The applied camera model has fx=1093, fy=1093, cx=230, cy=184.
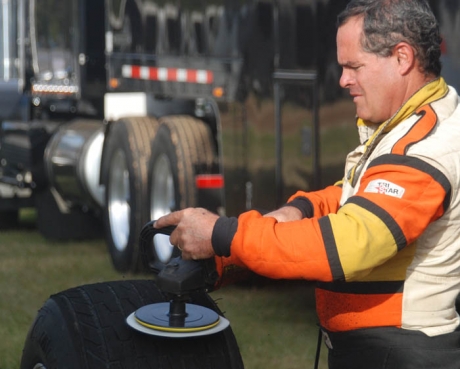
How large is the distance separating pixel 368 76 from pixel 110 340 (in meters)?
0.94

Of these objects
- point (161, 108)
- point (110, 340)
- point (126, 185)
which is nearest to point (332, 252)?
point (110, 340)

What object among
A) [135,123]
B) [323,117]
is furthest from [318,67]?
[135,123]

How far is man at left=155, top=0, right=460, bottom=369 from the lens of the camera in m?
2.52

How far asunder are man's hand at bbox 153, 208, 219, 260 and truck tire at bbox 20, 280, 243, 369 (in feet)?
0.91

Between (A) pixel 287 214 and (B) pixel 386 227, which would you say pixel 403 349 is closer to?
(B) pixel 386 227

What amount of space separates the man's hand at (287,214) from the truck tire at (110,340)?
299mm

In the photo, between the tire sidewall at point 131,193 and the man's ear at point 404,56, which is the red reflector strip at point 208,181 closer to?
the tire sidewall at point 131,193

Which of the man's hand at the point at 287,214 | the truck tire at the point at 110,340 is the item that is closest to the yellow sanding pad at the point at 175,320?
the truck tire at the point at 110,340

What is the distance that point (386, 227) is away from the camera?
2.50 metres

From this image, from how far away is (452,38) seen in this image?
5750 mm

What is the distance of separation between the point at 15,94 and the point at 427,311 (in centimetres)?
880

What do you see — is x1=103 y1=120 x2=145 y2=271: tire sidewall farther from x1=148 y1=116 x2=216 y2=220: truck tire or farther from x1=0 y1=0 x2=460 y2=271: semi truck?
x1=148 y1=116 x2=216 y2=220: truck tire

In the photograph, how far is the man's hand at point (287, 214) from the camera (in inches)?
119

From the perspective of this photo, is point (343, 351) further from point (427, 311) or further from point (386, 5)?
point (386, 5)
